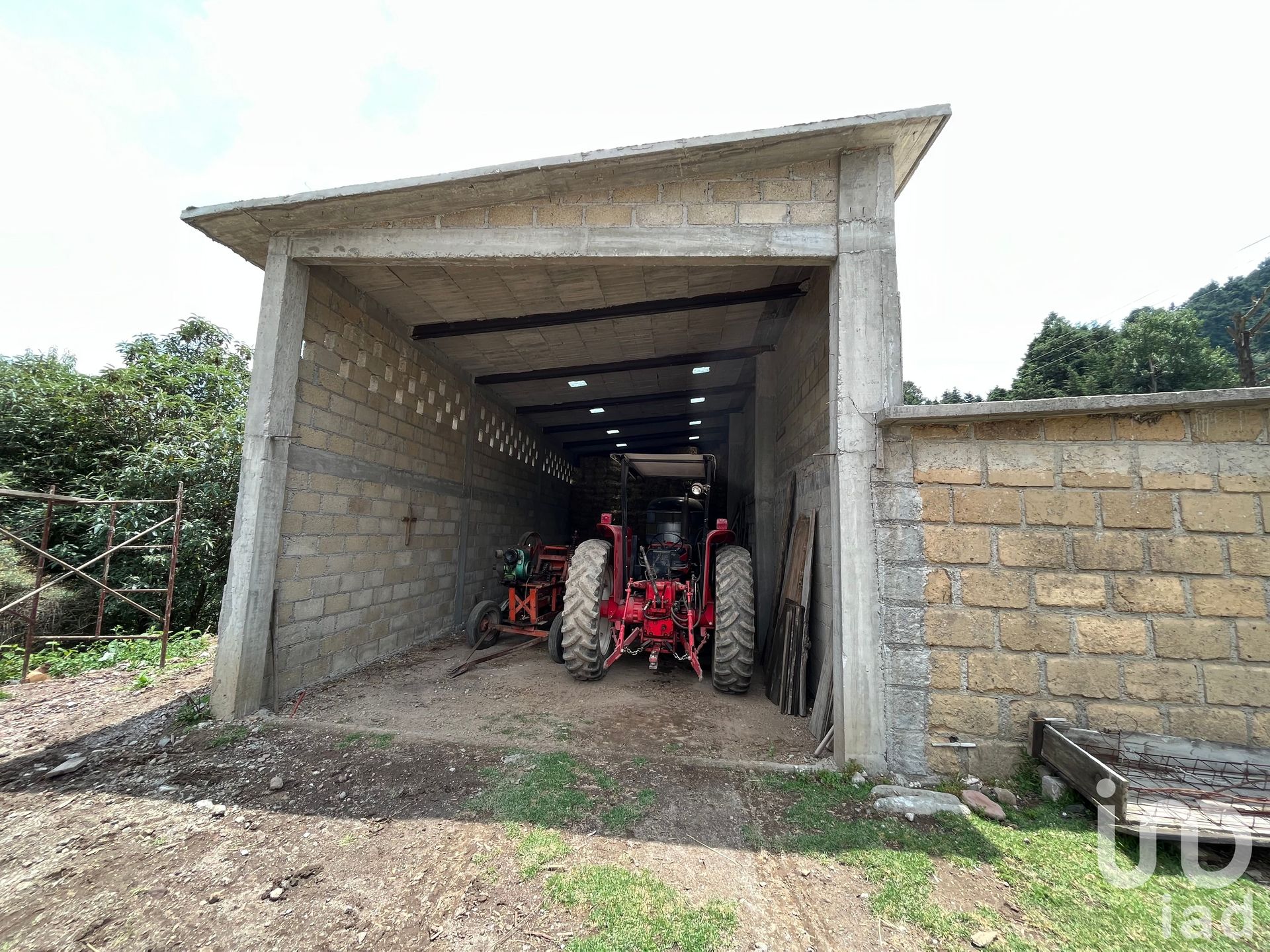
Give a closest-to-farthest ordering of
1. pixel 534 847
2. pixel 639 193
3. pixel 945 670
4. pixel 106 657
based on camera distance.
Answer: pixel 534 847 → pixel 945 670 → pixel 639 193 → pixel 106 657

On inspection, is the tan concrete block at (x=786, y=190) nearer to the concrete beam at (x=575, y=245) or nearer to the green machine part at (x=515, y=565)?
the concrete beam at (x=575, y=245)

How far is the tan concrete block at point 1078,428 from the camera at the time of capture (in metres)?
2.85

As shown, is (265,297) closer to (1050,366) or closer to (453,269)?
(453,269)

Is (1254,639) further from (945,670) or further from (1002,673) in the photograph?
(945,670)

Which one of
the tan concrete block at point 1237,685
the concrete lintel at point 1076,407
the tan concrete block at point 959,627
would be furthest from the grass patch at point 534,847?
the tan concrete block at point 1237,685

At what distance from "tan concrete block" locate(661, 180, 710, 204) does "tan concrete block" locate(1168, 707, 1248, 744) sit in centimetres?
415

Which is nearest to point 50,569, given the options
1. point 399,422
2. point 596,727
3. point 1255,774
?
point 399,422

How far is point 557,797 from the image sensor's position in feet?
8.88

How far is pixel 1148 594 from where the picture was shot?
108 inches

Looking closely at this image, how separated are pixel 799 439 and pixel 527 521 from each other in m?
6.20

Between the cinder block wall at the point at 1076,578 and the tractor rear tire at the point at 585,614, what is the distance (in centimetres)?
248

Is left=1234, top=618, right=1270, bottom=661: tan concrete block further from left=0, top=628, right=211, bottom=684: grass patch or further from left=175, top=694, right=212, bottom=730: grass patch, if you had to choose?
left=0, top=628, right=211, bottom=684: grass patch

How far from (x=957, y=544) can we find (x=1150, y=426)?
122 centimetres

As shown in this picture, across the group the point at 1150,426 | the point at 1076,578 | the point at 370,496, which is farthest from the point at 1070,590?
the point at 370,496
